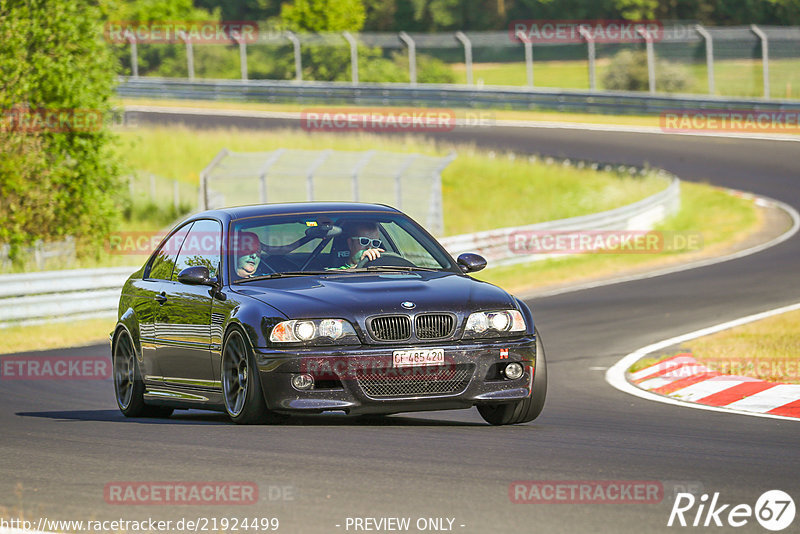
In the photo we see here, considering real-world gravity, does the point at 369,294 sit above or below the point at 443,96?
above

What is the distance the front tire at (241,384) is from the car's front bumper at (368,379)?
0.10 meters

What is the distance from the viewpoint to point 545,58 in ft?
235

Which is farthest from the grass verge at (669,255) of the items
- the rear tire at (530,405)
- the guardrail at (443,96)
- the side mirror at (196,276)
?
the side mirror at (196,276)

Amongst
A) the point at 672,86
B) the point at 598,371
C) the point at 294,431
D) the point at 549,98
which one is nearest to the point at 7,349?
the point at 598,371

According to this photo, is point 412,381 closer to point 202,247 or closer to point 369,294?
point 369,294

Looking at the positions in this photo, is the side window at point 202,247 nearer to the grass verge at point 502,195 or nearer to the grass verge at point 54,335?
the grass verge at point 54,335

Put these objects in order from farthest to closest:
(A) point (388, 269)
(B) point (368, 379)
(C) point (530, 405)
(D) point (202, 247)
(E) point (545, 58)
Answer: (E) point (545, 58), (D) point (202, 247), (A) point (388, 269), (C) point (530, 405), (B) point (368, 379)

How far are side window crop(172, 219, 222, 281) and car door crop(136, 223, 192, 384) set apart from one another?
11 centimetres

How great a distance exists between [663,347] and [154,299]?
6568 mm

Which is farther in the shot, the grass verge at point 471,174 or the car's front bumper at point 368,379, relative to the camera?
the grass verge at point 471,174

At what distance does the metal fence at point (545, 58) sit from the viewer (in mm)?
42719

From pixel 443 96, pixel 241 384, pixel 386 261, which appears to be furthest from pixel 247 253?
pixel 443 96

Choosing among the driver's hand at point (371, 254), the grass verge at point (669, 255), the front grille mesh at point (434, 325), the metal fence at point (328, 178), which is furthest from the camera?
the metal fence at point (328, 178)

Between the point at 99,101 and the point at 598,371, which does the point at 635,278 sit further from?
the point at 99,101
